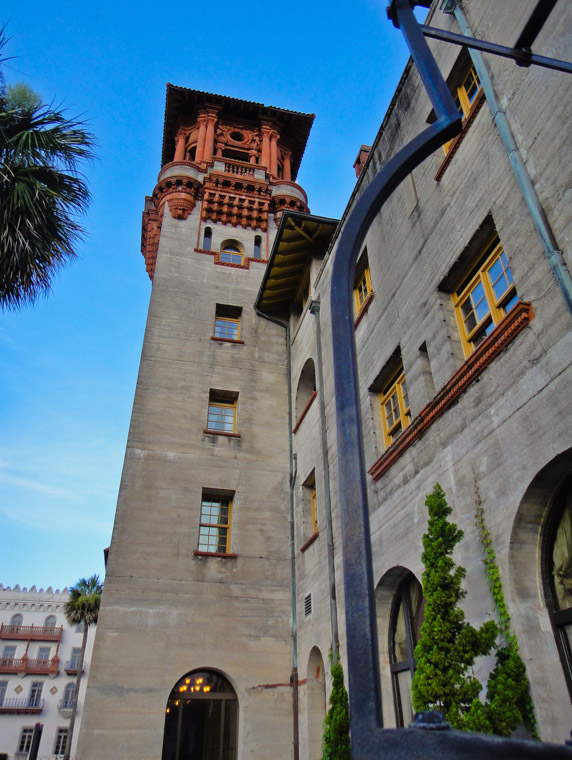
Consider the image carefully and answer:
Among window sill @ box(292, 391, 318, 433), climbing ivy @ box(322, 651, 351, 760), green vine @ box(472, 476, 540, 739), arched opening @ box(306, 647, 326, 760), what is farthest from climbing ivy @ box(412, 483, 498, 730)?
window sill @ box(292, 391, 318, 433)

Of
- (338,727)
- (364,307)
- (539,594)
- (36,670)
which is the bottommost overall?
(338,727)

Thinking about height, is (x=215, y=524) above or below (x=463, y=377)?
above

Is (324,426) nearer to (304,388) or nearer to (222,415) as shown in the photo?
(304,388)

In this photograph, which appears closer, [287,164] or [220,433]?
[220,433]

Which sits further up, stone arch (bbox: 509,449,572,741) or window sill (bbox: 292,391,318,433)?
window sill (bbox: 292,391,318,433)

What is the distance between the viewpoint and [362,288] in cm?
1477

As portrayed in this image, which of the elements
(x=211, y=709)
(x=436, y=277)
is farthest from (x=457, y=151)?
(x=211, y=709)

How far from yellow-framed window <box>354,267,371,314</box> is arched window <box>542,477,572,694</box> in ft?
26.1

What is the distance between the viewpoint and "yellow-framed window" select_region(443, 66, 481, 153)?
10.4 m

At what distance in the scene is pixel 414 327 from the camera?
1080 cm

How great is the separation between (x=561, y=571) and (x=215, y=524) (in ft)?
39.7

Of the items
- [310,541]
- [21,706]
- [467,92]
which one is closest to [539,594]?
[467,92]

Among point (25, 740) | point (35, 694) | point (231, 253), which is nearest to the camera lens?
point (231, 253)

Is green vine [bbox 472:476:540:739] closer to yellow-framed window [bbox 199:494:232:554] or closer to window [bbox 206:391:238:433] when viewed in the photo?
yellow-framed window [bbox 199:494:232:554]
